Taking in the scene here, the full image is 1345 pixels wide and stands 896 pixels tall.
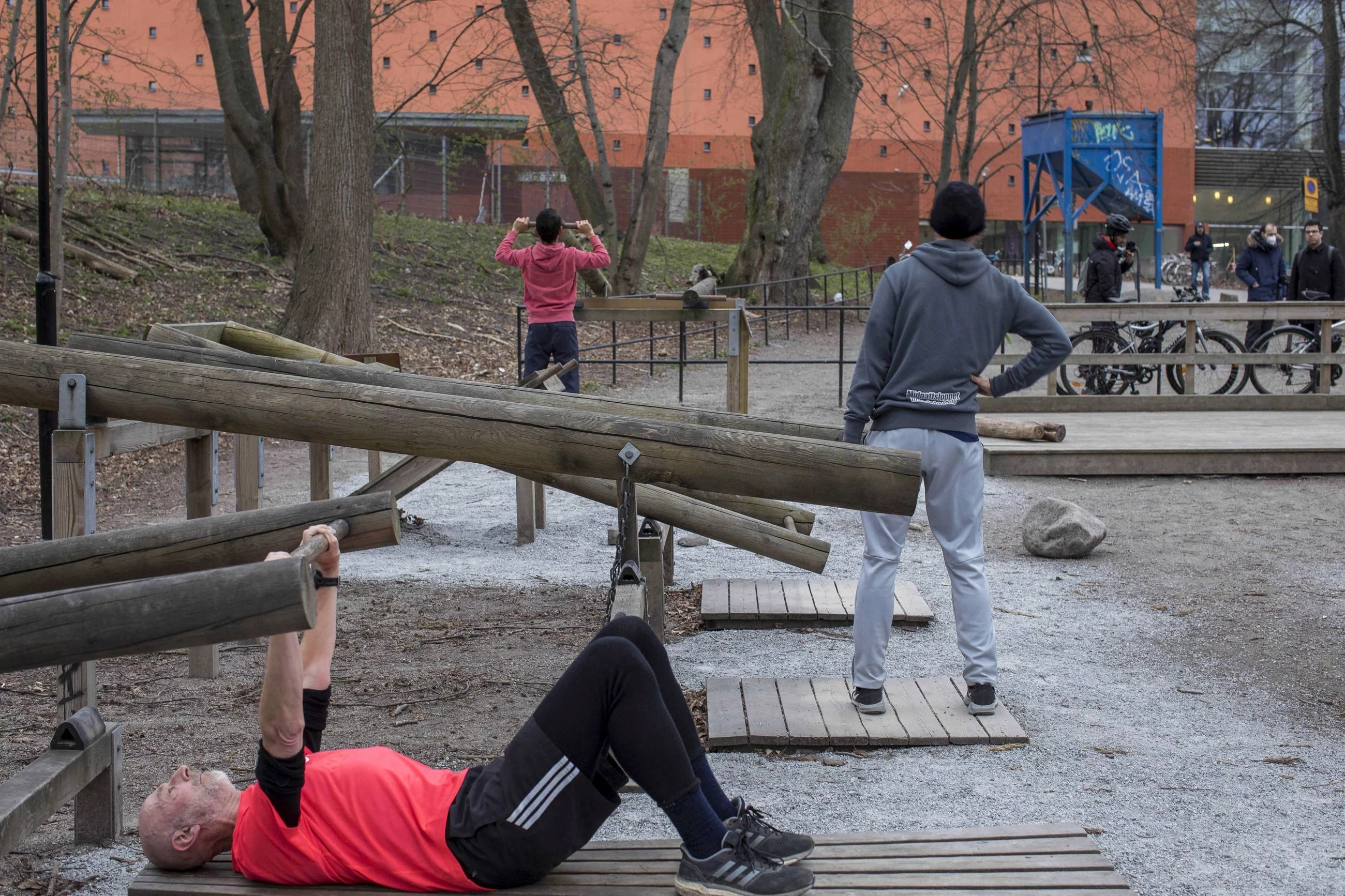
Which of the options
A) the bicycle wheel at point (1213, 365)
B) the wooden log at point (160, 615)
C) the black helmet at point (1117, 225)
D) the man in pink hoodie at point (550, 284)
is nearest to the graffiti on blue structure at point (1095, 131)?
the bicycle wheel at point (1213, 365)

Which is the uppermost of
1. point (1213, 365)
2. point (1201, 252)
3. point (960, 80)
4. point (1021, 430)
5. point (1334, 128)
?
point (960, 80)

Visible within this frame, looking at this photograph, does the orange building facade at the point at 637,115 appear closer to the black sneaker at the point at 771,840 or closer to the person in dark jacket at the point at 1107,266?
the person in dark jacket at the point at 1107,266

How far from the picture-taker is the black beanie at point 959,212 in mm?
4402

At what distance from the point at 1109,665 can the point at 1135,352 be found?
316 inches

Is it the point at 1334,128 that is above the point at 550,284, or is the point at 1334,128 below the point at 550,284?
above

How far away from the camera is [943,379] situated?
14.2ft

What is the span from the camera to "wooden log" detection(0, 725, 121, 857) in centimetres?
291

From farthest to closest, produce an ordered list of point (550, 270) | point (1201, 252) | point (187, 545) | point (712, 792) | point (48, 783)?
point (1201, 252), point (550, 270), point (48, 783), point (712, 792), point (187, 545)

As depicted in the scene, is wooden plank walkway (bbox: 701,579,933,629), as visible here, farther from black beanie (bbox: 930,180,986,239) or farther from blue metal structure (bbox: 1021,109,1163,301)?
blue metal structure (bbox: 1021,109,1163,301)

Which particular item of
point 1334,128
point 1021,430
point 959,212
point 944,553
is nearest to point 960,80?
point 1334,128

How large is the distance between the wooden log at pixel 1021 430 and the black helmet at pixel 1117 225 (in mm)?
3504

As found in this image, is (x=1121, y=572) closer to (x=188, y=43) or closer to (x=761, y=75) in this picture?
(x=761, y=75)

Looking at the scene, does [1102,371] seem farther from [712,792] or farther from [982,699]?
[712,792]

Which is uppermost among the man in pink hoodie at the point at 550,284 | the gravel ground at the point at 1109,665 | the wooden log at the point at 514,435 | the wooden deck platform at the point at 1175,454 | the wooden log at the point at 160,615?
the man in pink hoodie at the point at 550,284
